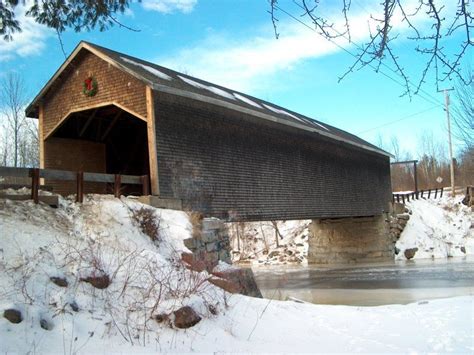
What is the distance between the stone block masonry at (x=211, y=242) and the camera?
8.28m

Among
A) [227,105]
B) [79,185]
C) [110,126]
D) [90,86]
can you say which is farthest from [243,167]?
[79,185]

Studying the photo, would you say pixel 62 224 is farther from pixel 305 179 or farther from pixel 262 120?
pixel 305 179

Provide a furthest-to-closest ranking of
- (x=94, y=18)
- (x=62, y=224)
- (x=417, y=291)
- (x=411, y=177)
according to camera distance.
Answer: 1. (x=411, y=177)
2. (x=417, y=291)
3. (x=62, y=224)
4. (x=94, y=18)

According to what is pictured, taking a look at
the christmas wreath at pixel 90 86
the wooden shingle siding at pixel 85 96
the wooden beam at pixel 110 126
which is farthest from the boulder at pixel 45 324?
the wooden beam at pixel 110 126

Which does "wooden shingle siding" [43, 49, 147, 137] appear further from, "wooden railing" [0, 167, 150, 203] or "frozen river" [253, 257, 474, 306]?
"frozen river" [253, 257, 474, 306]

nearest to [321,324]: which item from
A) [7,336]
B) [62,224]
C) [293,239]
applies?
[7,336]

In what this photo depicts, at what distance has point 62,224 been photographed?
690cm

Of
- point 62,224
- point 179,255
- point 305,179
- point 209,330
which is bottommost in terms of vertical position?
point 209,330

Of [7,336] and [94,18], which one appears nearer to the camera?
[7,336]

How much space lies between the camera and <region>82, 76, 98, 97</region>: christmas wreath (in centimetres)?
1119

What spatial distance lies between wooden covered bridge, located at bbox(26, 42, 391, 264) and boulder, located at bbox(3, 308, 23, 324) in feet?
19.5

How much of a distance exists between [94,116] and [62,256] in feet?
28.7

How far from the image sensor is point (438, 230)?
80.1 ft

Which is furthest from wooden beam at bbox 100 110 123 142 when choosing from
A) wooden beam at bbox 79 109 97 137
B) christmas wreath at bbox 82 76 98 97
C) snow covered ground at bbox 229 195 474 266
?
snow covered ground at bbox 229 195 474 266
